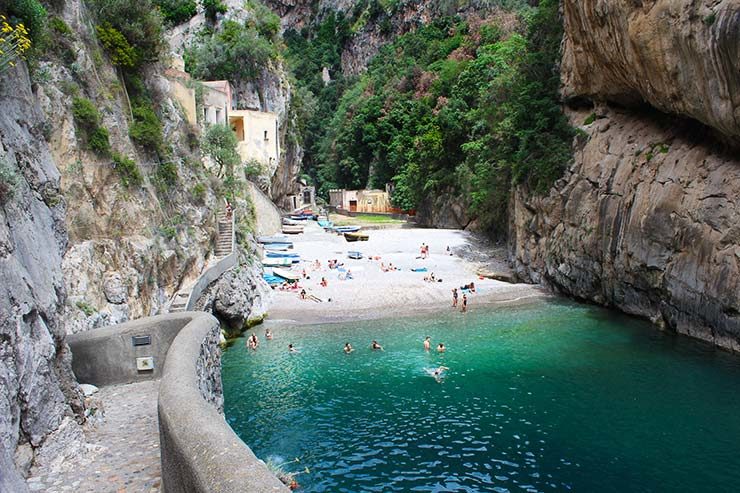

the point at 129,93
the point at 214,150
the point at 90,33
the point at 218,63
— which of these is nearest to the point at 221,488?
the point at 90,33

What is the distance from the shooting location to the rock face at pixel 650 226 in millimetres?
22266

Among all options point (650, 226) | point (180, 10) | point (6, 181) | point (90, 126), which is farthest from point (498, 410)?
point (180, 10)

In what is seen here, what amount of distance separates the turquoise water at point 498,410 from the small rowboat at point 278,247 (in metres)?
17.5

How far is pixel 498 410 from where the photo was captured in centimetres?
1742

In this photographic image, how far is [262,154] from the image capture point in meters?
55.7

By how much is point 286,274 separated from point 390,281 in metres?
6.60

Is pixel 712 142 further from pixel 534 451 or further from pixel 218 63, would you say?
pixel 218 63

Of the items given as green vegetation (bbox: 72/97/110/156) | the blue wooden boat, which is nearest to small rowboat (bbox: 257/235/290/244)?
the blue wooden boat

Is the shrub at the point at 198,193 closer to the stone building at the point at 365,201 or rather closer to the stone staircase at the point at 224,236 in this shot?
the stone staircase at the point at 224,236

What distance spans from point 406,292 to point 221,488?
93.5ft

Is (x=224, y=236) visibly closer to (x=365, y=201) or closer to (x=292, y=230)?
(x=292, y=230)

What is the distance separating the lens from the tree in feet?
114

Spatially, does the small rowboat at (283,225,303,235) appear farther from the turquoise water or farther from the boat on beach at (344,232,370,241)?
the turquoise water

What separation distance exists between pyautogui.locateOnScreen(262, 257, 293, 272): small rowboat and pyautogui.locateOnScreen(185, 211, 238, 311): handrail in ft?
27.0
